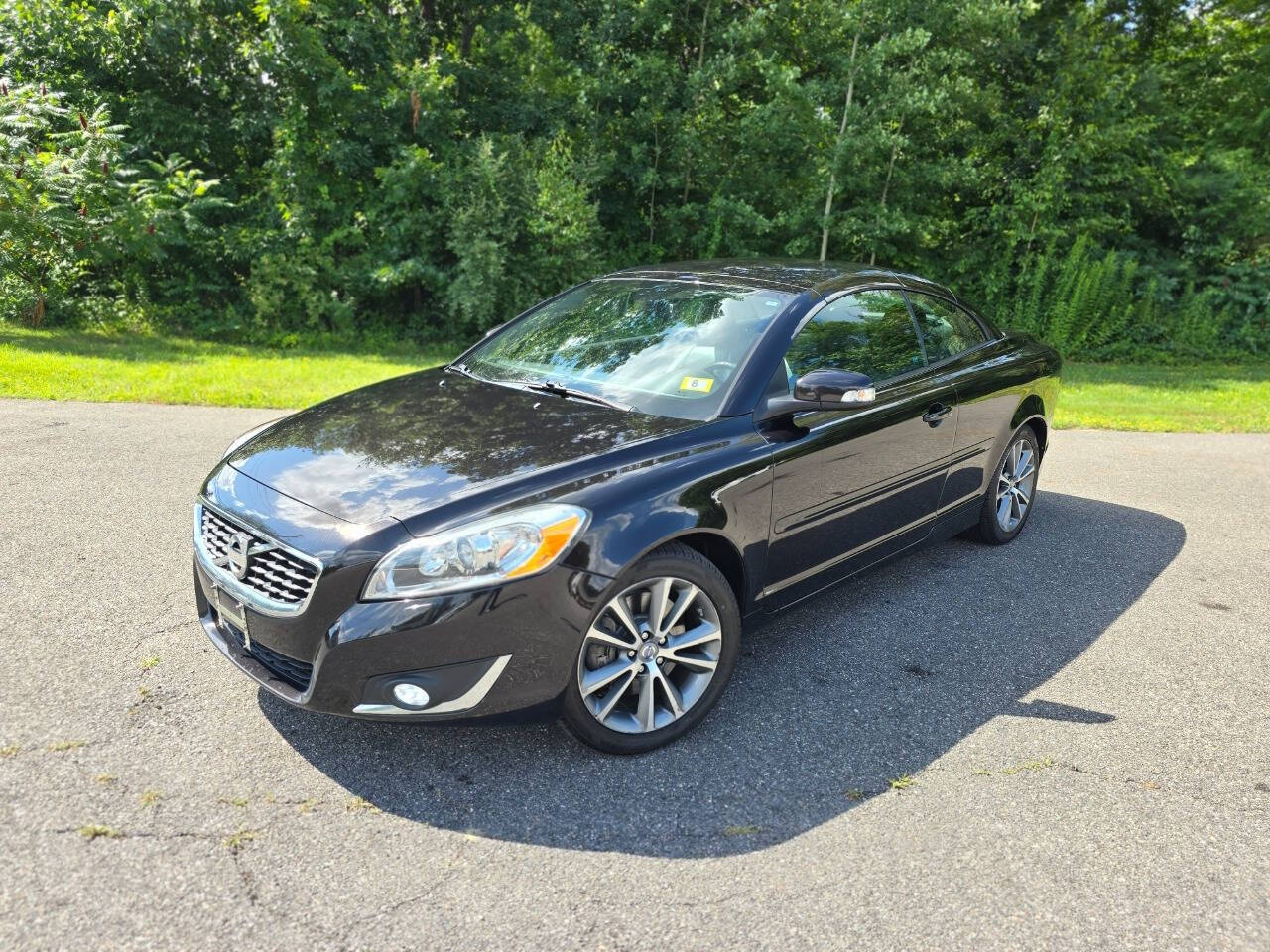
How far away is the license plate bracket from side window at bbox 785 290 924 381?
2.19 m

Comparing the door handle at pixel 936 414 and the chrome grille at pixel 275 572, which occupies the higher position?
the door handle at pixel 936 414

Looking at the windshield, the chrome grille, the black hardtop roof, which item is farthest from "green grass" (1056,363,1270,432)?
the chrome grille

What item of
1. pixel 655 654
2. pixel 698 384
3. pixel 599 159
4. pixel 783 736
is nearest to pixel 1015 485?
pixel 698 384

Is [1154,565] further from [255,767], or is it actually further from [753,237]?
[753,237]

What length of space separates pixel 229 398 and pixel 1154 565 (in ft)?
24.8

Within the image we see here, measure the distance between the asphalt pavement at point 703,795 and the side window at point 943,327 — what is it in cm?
128

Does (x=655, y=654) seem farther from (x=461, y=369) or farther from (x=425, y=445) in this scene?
(x=461, y=369)

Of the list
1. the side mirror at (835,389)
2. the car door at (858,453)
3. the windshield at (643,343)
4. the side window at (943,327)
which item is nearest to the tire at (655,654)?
the car door at (858,453)

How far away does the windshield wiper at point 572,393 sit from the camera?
3.57 m

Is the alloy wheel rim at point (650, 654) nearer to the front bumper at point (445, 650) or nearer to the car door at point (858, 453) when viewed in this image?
the front bumper at point (445, 650)

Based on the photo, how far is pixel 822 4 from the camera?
1459cm

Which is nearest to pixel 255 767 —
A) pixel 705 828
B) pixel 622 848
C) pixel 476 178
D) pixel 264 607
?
pixel 264 607

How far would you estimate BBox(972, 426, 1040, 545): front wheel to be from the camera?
5.08 meters

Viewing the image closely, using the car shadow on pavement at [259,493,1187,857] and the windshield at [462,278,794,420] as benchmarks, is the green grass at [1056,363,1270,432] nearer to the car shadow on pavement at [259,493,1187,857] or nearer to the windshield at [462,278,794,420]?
the car shadow on pavement at [259,493,1187,857]
